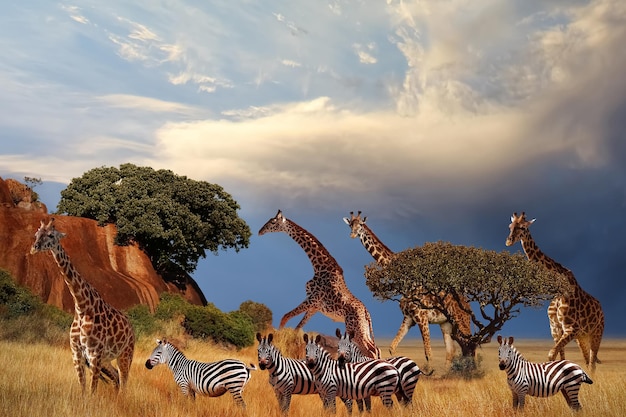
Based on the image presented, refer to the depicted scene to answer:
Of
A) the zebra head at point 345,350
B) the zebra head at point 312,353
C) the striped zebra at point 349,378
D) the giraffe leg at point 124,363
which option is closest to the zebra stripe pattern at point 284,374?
the striped zebra at point 349,378

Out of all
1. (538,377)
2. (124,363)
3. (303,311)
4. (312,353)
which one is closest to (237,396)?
(312,353)

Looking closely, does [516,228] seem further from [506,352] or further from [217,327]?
[217,327]

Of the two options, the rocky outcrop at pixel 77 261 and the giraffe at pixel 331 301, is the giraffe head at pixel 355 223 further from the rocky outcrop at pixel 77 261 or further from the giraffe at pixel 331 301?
the rocky outcrop at pixel 77 261

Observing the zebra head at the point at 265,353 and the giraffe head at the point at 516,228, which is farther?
the giraffe head at the point at 516,228

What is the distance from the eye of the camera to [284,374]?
1144cm

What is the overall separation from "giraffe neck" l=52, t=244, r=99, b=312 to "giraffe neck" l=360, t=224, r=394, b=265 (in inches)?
488

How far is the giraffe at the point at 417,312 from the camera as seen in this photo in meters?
23.4

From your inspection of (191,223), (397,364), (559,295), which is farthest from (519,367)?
(191,223)

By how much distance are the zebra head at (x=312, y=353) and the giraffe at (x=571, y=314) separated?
41.8 ft

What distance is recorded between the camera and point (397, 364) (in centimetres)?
1212

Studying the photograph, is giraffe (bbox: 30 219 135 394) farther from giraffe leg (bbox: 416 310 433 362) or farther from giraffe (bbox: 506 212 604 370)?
giraffe (bbox: 506 212 604 370)

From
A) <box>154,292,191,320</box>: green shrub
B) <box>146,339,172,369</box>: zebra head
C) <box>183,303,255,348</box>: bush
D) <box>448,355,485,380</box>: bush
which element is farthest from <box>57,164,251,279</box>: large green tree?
<box>146,339,172,369</box>: zebra head

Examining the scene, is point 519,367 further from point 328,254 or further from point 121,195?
point 121,195

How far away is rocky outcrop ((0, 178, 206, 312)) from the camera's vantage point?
2952 cm
